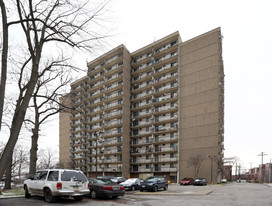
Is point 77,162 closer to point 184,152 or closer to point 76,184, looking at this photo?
point 184,152

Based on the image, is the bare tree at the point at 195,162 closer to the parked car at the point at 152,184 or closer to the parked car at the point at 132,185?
the parked car at the point at 132,185

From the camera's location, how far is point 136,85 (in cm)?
6369

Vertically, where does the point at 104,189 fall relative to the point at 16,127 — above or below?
below

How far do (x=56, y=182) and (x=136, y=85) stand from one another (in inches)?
2080

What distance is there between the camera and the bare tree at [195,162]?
46.6 meters

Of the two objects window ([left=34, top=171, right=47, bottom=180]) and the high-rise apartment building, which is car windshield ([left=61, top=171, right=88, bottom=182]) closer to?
window ([left=34, top=171, right=47, bottom=180])

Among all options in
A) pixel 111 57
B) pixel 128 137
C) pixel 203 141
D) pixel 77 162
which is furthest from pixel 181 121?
pixel 77 162

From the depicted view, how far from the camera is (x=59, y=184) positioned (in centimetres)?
1159

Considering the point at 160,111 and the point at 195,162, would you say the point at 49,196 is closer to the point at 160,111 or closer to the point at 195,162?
the point at 195,162

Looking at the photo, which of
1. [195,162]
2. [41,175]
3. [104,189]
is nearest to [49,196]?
[41,175]

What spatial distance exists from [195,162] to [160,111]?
46.9 feet

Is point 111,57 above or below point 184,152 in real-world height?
above

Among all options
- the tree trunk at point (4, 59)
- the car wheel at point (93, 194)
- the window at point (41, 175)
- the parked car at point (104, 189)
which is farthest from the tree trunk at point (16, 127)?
the car wheel at point (93, 194)

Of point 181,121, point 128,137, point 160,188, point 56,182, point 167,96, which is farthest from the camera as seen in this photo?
point 128,137
